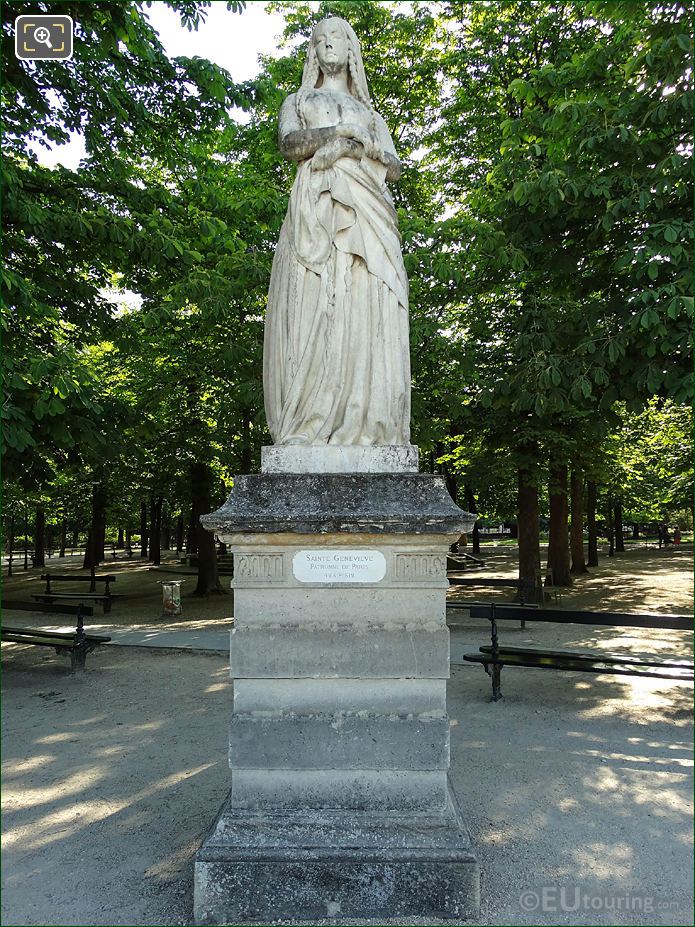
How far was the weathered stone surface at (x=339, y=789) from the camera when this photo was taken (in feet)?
11.5

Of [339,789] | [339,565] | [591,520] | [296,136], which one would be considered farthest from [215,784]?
[591,520]

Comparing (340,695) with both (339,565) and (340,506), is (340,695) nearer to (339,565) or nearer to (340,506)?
(339,565)

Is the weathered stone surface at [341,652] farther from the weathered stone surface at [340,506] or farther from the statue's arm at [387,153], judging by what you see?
the statue's arm at [387,153]

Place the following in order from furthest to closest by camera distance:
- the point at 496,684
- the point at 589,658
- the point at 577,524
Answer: the point at 577,524, the point at 496,684, the point at 589,658

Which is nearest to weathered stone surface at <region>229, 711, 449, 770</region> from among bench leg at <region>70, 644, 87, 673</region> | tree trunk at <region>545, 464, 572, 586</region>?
bench leg at <region>70, 644, 87, 673</region>

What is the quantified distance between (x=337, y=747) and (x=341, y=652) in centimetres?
49

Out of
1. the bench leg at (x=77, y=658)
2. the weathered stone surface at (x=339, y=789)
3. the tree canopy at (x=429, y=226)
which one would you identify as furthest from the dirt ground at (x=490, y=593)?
the weathered stone surface at (x=339, y=789)

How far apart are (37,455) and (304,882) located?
635cm

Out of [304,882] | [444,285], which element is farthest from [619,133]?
[304,882]

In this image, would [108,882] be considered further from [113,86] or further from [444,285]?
[444,285]

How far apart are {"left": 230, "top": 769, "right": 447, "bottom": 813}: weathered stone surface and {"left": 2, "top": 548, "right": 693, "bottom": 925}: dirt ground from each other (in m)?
0.58

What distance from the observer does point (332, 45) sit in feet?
13.9

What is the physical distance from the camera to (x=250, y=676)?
3.54 metres

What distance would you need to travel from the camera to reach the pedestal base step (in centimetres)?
323
